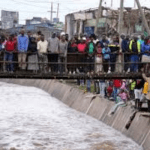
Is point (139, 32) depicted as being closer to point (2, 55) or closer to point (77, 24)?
point (77, 24)

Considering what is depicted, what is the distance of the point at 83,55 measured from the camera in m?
21.5

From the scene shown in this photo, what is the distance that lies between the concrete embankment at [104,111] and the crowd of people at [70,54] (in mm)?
2150

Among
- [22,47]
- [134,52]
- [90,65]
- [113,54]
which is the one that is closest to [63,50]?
[90,65]

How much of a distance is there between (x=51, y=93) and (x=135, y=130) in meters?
22.6

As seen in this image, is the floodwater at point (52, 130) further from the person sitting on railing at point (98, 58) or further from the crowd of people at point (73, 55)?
the person sitting on railing at point (98, 58)

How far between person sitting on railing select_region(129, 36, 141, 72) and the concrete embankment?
1944mm

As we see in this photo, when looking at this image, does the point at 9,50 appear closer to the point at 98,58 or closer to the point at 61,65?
the point at 61,65

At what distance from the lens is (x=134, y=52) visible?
21.3 meters

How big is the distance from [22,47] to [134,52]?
4.72 metres

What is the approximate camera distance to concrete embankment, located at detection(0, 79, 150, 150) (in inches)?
682

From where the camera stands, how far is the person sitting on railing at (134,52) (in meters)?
21.4

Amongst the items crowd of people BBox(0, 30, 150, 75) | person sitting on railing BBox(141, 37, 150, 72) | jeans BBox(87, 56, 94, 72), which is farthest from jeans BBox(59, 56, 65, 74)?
person sitting on railing BBox(141, 37, 150, 72)

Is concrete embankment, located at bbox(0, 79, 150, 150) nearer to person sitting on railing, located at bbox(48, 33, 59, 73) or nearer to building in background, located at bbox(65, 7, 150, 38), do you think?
person sitting on railing, located at bbox(48, 33, 59, 73)

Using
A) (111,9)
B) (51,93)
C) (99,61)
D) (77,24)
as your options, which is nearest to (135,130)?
(99,61)
